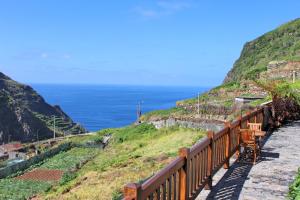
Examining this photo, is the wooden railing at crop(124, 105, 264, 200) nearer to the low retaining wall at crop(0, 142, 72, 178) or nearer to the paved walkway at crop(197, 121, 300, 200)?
the paved walkway at crop(197, 121, 300, 200)

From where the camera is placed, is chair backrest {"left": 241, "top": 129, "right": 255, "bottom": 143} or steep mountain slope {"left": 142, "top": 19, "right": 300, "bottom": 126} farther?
steep mountain slope {"left": 142, "top": 19, "right": 300, "bottom": 126}

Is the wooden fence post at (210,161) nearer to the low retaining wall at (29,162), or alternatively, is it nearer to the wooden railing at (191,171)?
the wooden railing at (191,171)

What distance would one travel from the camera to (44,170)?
31.3m

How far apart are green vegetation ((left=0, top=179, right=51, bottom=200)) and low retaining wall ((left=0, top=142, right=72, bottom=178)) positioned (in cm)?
376

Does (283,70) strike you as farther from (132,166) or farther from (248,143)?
(248,143)

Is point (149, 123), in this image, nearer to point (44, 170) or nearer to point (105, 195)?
point (44, 170)

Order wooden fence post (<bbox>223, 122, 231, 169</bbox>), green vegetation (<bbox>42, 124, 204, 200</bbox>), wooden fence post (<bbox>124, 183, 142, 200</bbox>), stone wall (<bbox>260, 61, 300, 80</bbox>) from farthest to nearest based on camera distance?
stone wall (<bbox>260, 61, 300, 80</bbox>) < green vegetation (<bbox>42, 124, 204, 200</bbox>) < wooden fence post (<bbox>223, 122, 231, 169</bbox>) < wooden fence post (<bbox>124, 183, 142, 200</bbox>)

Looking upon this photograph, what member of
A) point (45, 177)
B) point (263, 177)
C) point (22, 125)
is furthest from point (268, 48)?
point (22, 125)

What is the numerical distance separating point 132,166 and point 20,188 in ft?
41.1

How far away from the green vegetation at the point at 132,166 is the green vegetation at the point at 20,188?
302cm

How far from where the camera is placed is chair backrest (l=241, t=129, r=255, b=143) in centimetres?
1031

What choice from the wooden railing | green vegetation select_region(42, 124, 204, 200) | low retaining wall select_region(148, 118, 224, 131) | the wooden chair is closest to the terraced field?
green vegetation select_region(42, 124, 204, 200)

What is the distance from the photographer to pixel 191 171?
21.1ft

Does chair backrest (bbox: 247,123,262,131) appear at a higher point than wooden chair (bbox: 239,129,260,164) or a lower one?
higher
